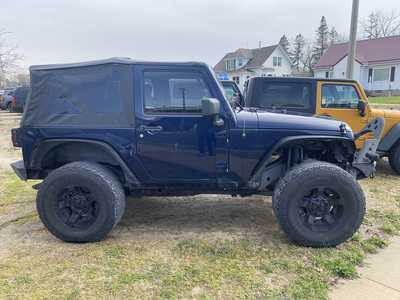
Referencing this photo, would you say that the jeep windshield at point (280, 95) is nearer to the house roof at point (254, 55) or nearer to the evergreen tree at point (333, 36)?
the house roof at point (254, 55)

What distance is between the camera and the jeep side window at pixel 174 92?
3.62 metres

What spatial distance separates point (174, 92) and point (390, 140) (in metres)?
4.78

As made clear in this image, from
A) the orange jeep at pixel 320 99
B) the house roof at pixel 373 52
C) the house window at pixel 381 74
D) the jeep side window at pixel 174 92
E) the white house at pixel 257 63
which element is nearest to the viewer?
the jeep side window at pixel 174 92

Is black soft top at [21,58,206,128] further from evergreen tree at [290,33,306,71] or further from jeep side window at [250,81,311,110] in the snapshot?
evergreen tree at [290,33,306,71]

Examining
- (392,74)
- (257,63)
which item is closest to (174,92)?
(392,74)

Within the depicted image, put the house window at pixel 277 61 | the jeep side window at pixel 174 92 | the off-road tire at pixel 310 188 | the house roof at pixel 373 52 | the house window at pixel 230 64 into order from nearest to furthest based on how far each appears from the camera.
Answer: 1. the off-road tire at pixel 310 188
2. the jeep side window at pixel 174 92
3. the house roof at pixel 373 52
4. the house window at pixel 277 61
5. the house window at pixel 230 64

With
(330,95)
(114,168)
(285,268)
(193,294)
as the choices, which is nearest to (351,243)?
(285,268)

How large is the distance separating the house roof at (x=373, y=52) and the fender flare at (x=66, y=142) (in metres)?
39.0

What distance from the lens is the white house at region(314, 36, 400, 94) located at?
36.0 meters

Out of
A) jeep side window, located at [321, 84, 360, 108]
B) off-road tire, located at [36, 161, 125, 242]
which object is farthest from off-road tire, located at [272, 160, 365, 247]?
jeep side window, located at [321, 84, 360, 108]

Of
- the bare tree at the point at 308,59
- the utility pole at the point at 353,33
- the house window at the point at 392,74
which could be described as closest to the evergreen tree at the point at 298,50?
the bare tree at the point at 308,59

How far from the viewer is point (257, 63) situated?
1964 inches

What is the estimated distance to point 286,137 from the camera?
362 cm

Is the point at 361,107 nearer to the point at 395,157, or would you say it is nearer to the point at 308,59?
the point at 395,157
